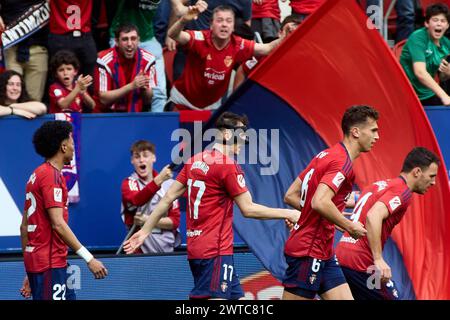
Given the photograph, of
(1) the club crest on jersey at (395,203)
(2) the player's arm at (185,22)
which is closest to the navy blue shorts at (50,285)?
(1) the club crest on jersey at (395,203)

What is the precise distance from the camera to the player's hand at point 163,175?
11492 mm

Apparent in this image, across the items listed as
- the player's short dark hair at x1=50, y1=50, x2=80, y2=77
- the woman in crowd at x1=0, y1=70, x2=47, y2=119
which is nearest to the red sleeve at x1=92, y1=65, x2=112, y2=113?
the player's short dark hair at x1=50, y1=50, x2=80, y2=77

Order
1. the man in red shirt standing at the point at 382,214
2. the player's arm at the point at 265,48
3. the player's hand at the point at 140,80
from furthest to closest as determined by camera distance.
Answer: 1. the player's arm at the point at 265,48
2. the player's hand at the point at 140,80
3. the man in red shirt standing at the point at 382,214

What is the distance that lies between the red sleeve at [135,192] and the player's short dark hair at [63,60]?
1253 millimetres

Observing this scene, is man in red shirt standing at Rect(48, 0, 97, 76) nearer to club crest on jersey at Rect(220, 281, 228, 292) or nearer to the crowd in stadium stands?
the crowd in stadium stands

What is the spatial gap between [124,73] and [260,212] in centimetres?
309

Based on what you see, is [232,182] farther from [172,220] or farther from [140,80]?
[140,80]

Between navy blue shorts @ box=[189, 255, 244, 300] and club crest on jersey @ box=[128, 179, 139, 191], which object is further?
club crest on jersey @ box=[128, 179, 139, 191]

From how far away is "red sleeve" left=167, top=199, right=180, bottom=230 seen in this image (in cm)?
1179

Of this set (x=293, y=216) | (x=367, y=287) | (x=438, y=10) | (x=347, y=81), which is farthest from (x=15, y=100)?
(x=438, y=10)

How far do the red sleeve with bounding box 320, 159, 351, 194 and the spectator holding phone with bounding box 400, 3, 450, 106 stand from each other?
3.15 metres

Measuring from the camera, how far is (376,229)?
984 cm

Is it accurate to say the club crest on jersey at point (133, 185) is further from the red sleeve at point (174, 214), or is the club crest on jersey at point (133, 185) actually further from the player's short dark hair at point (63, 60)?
the player's short dark hair at point (63, 60)

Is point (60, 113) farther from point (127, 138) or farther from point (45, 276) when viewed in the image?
point (45, 276)
